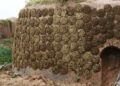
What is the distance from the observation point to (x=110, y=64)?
22.4ft

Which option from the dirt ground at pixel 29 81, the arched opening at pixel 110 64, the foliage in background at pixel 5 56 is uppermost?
the arched opening at pixel 110 64

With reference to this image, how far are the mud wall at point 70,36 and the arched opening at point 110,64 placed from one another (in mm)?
248

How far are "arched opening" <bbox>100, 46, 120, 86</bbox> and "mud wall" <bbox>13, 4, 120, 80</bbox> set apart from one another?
25cm

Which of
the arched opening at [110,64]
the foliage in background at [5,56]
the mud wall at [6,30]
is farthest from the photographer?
the mud wall at [6,30]

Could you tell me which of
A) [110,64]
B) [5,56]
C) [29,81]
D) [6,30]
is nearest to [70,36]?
[110,64]

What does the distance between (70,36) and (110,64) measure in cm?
153

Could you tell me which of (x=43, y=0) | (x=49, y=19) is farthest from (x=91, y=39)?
(x=43, y=0)

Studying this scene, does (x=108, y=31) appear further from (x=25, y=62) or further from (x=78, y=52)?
(x=25, y=62)

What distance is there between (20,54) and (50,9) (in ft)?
7.54

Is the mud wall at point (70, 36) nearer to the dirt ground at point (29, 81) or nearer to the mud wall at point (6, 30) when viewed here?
the dirt ground at point (29, 81)

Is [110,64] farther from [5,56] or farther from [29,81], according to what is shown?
[5,56]

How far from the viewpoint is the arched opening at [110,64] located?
22.3 feet

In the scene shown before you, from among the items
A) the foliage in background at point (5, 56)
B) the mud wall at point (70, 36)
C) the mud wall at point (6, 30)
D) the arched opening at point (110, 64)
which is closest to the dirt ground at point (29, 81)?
the mud wall at point (70, 36)

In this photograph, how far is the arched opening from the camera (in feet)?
22.3
